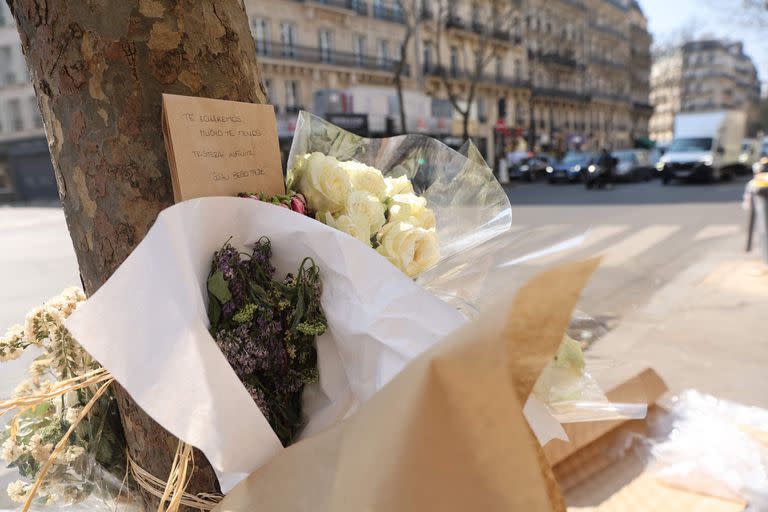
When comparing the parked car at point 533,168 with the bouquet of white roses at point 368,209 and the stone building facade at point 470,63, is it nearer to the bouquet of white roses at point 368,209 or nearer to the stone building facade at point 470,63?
the stone building facade at point 470,63

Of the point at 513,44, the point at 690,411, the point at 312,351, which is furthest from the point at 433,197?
the point at 513,44

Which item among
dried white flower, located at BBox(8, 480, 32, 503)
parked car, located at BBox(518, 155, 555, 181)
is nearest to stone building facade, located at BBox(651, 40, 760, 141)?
parked car, located at BBox(518, 155, 555, 181)

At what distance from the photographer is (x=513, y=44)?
3900 cm

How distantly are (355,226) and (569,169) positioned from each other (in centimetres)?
2324

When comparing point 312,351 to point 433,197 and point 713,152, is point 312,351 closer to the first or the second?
point 433,197

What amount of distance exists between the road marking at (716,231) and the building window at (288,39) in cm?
2091

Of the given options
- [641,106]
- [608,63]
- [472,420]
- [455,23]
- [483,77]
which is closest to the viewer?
[472,420]

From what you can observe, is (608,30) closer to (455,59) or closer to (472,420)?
(455,59)

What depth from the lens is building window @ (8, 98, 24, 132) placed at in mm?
26188

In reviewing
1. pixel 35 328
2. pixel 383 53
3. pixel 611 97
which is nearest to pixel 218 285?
pixel 35 328

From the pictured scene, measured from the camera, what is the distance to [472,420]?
2.03 ft

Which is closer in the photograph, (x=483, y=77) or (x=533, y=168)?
(x=533, y=168)

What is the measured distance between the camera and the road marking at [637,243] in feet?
23.7

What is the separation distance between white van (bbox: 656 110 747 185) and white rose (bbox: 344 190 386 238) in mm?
21102
